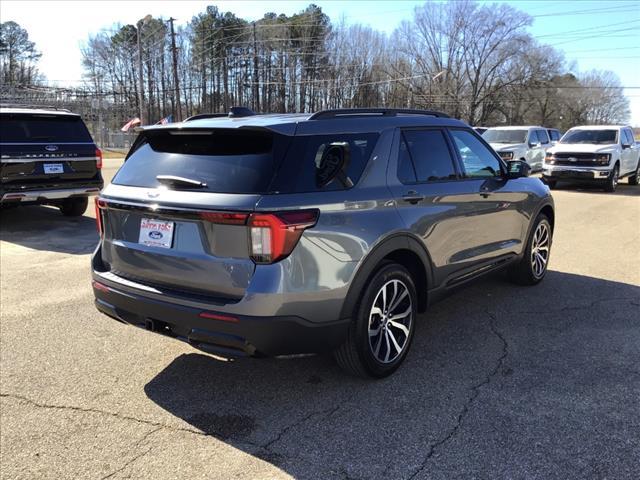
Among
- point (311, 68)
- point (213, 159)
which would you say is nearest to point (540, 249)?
point (213, 159)

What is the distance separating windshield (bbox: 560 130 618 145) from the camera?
16.7 m

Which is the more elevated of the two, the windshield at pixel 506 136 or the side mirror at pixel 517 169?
the windshield at pixel 506 136

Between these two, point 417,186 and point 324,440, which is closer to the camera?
point 324,440

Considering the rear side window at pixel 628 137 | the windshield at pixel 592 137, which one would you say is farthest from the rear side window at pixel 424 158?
the rear side window at pixel 628 137

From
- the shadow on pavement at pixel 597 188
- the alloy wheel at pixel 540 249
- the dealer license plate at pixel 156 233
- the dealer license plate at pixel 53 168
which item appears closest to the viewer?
the dealer license plate at pixel 156 233

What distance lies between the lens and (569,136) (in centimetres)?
1728

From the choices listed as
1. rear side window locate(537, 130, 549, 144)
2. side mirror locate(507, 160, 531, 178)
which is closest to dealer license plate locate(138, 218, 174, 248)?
side mirror locate(507, 160, 531, 178)

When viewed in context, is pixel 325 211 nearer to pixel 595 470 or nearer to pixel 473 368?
pixel 473 368

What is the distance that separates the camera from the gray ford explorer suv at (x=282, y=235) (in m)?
3.00

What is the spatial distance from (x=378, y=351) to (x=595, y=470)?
1442mm

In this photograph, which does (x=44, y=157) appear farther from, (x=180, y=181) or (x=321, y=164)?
(x=321, y=164)

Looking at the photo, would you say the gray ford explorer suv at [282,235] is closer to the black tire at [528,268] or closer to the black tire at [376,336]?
the black tire at [376,336]

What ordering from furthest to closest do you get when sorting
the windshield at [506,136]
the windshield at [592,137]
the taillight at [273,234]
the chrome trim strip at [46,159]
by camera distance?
1. the windshield at [506,136]
2. the windshield at [592,137]
3. the chrome trim strip at [46,159]
4. the taillight at [273,234]

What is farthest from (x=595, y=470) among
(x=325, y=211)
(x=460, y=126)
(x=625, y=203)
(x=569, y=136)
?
(x=569, y=136)
